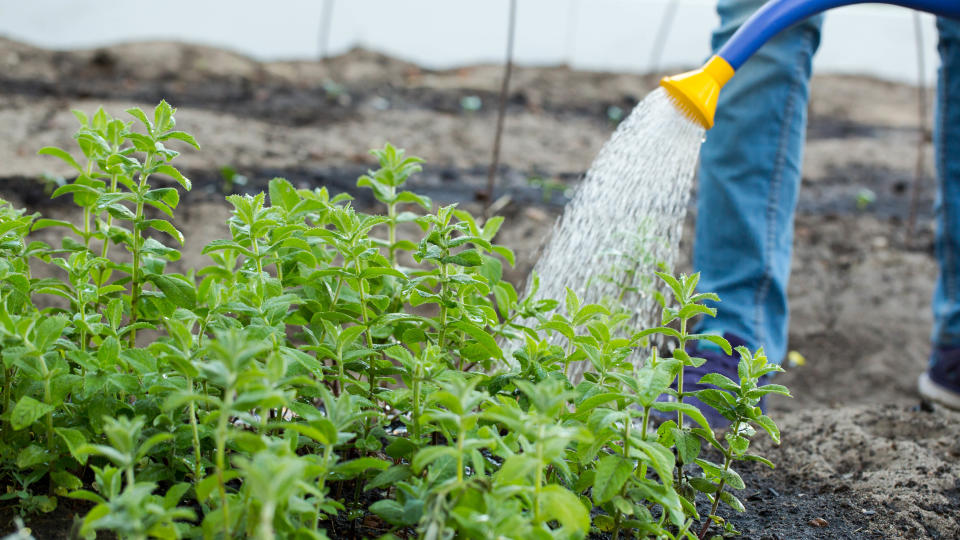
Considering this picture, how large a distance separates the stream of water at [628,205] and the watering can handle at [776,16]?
20 cm

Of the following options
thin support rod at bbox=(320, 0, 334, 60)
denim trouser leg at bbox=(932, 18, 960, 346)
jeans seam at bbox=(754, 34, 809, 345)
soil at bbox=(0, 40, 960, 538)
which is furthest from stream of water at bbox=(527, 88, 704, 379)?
thin support rod at bbox=(320, 0, 334, 60)

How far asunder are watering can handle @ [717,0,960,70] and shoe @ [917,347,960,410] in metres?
1.24

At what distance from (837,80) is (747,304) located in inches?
294

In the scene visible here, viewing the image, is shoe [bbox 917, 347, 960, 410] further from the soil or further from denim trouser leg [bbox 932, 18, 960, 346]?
the soil

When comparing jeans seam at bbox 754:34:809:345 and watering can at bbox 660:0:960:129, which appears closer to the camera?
watering can at bbox 660:0:960:129

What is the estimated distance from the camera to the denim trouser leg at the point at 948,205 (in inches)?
105

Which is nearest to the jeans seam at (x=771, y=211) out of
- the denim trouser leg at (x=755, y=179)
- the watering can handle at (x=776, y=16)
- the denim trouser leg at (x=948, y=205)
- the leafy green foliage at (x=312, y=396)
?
the denim trouser leg at (x=755, y=179)

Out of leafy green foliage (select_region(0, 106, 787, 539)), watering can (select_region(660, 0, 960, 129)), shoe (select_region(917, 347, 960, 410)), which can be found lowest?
shoe (select_region(917, 347, 960, 410))

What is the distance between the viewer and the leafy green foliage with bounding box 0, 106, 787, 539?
1.03 meters

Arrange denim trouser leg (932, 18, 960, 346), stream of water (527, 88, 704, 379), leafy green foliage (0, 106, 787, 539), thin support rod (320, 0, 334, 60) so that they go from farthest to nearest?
thin support rod (320, 0, 334, 60) → denim trouser leg (932, 18, 960, 346) → stream of water (527, 88, 704, 379) → leafy green foliage (0, 106, 787, 539)

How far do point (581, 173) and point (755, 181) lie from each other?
1936mm

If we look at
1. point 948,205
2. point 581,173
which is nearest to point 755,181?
point 948,205

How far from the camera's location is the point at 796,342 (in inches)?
141

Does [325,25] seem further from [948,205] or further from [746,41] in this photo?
[746,41]
